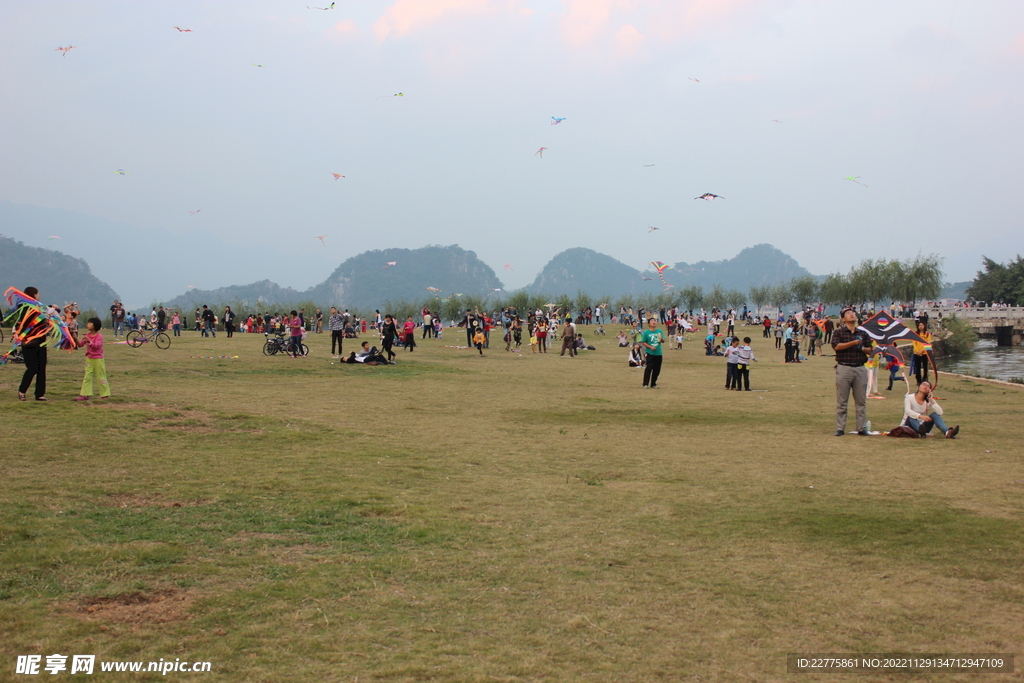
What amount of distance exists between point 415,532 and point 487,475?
241 centimetres

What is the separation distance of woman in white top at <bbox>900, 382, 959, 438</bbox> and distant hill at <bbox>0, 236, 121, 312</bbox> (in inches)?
6745

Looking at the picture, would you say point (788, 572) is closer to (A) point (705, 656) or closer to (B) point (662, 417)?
(A) point (705, 656)

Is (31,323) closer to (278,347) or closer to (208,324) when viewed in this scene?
(278,347)

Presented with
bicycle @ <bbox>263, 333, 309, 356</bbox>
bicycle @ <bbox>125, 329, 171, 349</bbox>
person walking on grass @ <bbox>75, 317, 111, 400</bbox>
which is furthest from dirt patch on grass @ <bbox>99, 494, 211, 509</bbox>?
bicycle @ <bbox>125, 329, 171, 349</bbox>

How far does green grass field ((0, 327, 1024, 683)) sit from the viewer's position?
439 centimetres

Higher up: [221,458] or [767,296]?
[767,296]

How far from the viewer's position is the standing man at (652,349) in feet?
61.9

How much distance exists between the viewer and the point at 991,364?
42438mm

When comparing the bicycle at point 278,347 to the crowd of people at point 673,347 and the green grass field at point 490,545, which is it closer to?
the crowd of people at point 673,347

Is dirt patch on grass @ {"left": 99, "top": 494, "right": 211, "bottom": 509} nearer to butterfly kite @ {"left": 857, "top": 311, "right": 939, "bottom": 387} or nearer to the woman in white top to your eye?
the woman in white top

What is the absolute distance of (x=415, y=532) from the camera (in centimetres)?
651

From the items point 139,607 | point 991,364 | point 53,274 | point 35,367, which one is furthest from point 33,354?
point 53,274

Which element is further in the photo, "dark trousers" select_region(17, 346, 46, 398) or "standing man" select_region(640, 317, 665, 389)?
"standing man" select_region(640, 317, 665, 389)

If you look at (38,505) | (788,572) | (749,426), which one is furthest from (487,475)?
(749,426)
